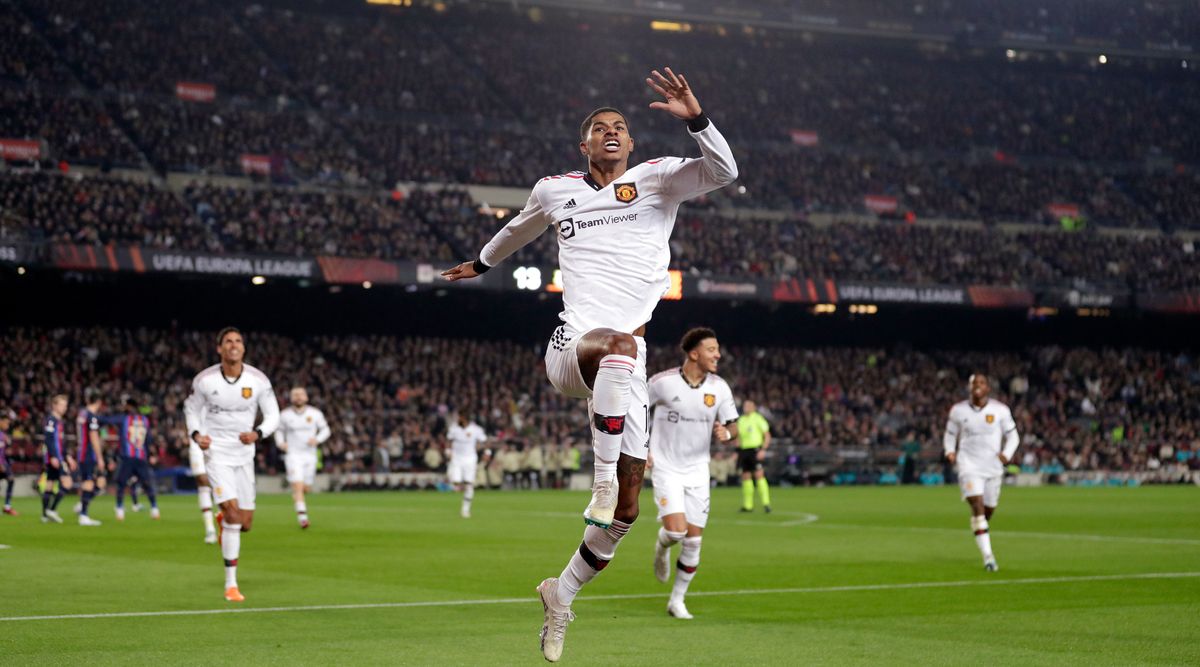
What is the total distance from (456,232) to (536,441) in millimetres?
9142

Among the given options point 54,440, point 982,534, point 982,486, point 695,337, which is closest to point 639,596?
point 695,337

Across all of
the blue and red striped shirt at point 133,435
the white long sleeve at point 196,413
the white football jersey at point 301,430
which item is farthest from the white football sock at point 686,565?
the blue and red striped shirt at point 133,435

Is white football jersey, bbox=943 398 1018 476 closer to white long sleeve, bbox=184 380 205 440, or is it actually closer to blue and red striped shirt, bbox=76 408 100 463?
white long sleeve, bbox=184 380 205 440

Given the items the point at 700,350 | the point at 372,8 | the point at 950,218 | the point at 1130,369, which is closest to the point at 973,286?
the point at 950,218

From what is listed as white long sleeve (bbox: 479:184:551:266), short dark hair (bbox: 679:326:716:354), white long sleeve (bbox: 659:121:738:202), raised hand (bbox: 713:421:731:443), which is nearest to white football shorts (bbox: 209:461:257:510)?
short dark hair (bbox: 679:326:716:354)

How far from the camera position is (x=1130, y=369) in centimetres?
6122

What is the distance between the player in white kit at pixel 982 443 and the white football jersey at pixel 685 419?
5206 millimetres

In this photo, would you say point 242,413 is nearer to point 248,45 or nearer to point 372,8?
point 248,45

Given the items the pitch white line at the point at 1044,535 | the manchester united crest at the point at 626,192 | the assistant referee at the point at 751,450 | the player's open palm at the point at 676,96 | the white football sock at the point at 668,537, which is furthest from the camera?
the assistant referee at the point at 751,450

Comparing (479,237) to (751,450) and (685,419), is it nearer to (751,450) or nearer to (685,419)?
(751,450)

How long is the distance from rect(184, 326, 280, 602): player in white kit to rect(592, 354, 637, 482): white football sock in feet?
26.4

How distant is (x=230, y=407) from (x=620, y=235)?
8944mm

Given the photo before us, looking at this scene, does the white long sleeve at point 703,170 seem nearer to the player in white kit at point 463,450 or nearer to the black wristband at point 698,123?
the black wristband at point 698,123

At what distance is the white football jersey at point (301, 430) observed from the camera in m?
28.1
